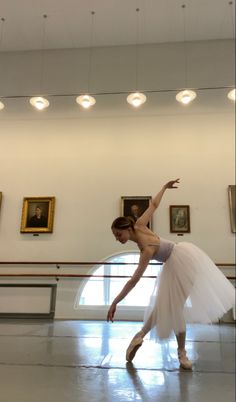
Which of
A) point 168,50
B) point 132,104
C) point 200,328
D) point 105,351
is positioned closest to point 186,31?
point 168,50

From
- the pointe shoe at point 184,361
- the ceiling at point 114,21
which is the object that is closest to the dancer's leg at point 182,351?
the pointe shoe at point 184,361

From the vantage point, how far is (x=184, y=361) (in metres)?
1.72

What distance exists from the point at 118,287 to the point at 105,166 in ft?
2.69

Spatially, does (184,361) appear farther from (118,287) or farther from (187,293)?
(118,287)

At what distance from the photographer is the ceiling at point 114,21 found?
3166 millimetres

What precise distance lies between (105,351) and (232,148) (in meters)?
1.53

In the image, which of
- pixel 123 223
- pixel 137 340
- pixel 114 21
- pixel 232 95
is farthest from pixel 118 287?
pixel 114 21

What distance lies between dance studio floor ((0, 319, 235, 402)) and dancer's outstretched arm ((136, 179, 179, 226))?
0.64 m

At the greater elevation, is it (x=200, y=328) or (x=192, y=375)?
(x=200, y=328)

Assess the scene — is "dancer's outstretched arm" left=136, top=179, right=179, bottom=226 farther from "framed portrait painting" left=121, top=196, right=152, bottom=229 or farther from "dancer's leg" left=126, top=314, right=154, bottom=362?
"dancer's leg" left=126, top=314, right=154, bottom=362

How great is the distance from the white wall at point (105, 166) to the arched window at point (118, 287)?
96 mm

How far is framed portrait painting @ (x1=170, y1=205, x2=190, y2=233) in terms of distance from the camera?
6.73ft

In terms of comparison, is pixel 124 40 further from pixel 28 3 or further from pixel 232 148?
pixel 232 148

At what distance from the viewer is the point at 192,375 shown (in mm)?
1604
